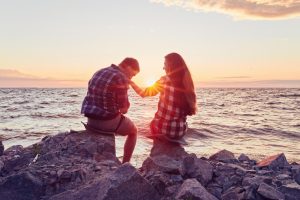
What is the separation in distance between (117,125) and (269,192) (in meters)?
3.67

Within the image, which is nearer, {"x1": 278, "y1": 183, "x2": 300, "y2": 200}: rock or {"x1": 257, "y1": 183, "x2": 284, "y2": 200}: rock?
{"x1": 257, "y1": 183, "x2": 284, "y2": 200}: rock

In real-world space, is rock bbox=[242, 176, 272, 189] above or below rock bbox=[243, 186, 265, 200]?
above

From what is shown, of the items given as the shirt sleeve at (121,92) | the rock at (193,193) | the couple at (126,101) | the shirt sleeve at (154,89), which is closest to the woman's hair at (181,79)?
the couple at (126,101)

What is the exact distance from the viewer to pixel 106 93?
27.2ft

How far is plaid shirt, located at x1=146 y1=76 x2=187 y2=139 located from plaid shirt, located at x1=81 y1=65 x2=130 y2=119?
2.73ft

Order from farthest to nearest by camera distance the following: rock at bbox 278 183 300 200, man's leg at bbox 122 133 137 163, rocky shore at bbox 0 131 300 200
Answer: man's leg at bbox 122 133 137 163, rock at bbox 278 183 300 200, rocky shore at bbox 0 131 300 200

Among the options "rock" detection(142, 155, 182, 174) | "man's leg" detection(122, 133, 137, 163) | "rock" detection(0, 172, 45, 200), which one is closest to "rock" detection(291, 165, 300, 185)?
"rock" detection(142, 155, 182, 174)

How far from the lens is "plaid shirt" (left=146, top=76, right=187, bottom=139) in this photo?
8.23m

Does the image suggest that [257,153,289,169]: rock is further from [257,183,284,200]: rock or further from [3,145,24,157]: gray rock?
[3,145,24,157]: gray rock

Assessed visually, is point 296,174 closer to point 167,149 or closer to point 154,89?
point 167,149

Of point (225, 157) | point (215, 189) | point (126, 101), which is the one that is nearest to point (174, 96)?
point (126, 101)

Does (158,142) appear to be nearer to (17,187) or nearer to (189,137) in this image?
(17,187)

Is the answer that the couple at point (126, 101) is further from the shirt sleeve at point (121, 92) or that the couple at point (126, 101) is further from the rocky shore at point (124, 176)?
the rocky shore at point (124, 176)

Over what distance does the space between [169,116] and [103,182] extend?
271 centimetres
